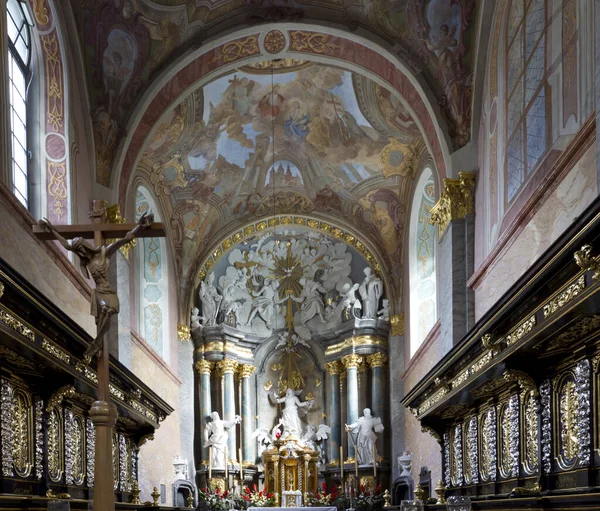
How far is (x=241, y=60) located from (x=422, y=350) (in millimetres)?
7713

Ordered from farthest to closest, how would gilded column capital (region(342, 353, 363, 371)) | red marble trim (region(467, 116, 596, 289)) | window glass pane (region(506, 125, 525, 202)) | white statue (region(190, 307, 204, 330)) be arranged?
white statue (region(190, 307, 204, 330)), gilded column capital (region(342, 353, 363, 371)), window glass pane (region(506, 125, 525, 202)), red marble trim (region(467, 116, 596, 289))

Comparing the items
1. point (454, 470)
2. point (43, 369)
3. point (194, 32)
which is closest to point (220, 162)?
point (194, 32)

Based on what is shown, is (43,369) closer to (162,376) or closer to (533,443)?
(533,443)

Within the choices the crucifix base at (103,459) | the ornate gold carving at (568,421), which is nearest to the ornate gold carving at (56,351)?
the crucifix base at (103,459)

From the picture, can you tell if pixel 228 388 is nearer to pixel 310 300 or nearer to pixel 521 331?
pixel 310 300

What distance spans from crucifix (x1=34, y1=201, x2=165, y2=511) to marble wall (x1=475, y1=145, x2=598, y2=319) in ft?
15.3

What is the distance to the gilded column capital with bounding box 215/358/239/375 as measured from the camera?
2578 cm

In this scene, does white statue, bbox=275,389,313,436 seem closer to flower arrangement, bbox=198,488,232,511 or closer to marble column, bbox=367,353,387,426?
marble column, bbox=367,353,387,426

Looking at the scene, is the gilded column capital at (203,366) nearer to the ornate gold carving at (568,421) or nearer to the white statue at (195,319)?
the white statue at (195,319)

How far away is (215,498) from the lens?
23594mm

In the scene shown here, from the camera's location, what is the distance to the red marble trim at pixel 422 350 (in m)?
18.5

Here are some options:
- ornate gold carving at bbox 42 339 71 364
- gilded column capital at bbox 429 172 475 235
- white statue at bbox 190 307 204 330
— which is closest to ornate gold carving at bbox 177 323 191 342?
white statue at bbox 190 307 204 330

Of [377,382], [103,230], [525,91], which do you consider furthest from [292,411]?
[103,230]

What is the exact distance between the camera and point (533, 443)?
10367 millimetres
